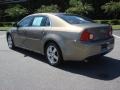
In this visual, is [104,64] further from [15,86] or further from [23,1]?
[23,1]

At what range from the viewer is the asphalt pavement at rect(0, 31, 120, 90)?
5.49m

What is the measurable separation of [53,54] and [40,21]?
1.22m

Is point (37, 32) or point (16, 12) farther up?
point (37, 32)

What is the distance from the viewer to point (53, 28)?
7055 mm

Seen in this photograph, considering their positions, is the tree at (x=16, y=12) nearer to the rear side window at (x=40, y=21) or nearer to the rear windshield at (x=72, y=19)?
the rear side window at (x=40, y=21)

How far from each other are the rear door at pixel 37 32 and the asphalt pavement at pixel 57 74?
45cm

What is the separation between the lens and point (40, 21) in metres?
7.72

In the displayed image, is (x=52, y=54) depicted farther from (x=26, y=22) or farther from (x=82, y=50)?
(x=26, y=22)

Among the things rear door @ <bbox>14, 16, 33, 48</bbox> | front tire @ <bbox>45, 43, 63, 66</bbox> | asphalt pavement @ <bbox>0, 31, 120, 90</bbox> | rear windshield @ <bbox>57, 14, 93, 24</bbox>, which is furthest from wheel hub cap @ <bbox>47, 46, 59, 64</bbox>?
rear door @ <bbox>14, 16, 33, 48</bbox>

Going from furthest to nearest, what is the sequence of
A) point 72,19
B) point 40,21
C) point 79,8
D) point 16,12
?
point 16,12
point 79,8
point 40,21
point 72,19

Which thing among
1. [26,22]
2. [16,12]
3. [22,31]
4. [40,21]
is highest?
[40,21]

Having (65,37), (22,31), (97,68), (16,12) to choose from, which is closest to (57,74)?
(65,37)

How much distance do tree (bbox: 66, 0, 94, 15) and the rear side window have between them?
67.1 ft

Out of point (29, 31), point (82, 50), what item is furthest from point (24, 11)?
point (82, 50)
